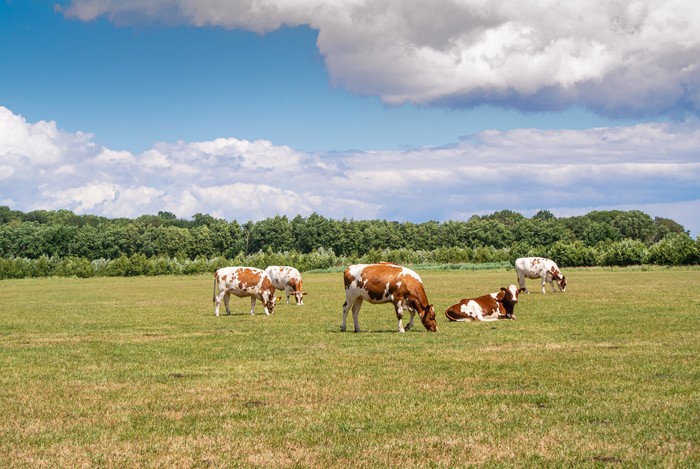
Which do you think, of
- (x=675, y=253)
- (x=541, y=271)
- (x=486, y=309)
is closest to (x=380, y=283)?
(x=486, y=309)

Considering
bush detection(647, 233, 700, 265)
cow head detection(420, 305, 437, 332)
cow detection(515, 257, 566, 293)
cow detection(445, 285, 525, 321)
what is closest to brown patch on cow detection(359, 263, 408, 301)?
cow head detection(420, 305, 437, 332)

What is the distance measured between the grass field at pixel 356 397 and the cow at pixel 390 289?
0.85m

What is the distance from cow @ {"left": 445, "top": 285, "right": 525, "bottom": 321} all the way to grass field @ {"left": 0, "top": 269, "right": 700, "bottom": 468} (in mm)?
3125

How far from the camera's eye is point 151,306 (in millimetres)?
37594

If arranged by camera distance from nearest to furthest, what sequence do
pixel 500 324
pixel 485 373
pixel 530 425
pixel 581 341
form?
pixel 530 425 < pixel 485 373 < pixel 581 341 < pixel 500 324

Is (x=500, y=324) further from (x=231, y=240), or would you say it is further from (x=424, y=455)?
(x=231, y=240)

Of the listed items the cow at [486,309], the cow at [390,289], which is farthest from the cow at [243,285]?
the cow at [390,289]

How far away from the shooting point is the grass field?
898 centimetres

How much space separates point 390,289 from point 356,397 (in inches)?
404

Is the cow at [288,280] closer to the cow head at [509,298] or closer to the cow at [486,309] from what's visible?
the cow at [486,309]

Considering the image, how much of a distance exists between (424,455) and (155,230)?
164m

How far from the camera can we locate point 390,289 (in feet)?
73.7

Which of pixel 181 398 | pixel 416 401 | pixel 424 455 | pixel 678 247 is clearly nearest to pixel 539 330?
pixel 416 401

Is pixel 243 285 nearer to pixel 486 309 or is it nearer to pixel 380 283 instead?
pixel 486 309
